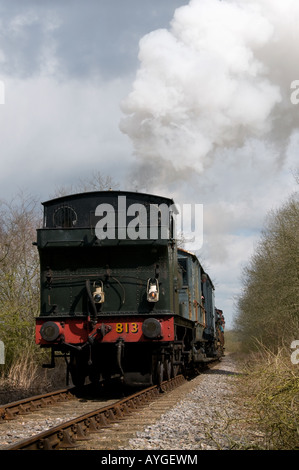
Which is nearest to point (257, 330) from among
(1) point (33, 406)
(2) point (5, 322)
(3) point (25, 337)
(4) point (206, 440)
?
(3) point (25, 337)

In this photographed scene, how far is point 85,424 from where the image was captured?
22.3 feet

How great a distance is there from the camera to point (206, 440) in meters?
5.94

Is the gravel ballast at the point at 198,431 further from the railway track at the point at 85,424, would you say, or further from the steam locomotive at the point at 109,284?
the steam locomotive at the point at 109,284

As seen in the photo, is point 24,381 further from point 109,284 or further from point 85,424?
point 85,424

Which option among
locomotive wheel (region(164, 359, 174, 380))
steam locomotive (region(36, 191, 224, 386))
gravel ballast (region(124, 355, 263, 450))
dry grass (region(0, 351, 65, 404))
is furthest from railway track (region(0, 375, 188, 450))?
dry grass (region(0, 351, 65, 404))

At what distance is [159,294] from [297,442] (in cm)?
497

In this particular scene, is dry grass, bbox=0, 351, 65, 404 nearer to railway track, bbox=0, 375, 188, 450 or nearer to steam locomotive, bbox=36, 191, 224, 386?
railway track, bbox=0, 375, 188, 450

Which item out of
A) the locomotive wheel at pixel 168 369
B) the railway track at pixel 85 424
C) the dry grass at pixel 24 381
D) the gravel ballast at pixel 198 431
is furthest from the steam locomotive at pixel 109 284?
the dry grass at pixel 24 381

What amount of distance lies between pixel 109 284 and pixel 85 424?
142 inches

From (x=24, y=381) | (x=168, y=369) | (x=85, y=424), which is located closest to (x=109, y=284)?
(x=168, y=369)

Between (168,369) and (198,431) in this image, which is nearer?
(198,431)

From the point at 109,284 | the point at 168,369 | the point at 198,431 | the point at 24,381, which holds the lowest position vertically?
the point at 198,431

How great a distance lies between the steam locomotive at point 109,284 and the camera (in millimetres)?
9812
